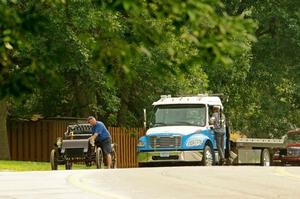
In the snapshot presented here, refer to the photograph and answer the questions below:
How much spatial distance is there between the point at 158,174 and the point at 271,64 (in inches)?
1133

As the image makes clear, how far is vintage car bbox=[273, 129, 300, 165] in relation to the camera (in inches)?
1540

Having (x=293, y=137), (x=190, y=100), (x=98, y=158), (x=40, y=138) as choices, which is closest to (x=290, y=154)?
(x=293, y=137)

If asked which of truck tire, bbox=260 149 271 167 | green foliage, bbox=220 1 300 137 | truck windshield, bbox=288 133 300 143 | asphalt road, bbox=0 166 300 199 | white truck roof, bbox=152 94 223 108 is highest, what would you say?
green foliage, bbox=220 1 300 137

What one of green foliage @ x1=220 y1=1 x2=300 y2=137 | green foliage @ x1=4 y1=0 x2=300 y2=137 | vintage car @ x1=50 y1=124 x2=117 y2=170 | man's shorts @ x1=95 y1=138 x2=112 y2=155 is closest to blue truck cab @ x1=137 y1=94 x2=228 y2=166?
green foliage @ x1=4 y1=0 x2=300 y2=137

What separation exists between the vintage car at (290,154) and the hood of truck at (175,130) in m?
8.56

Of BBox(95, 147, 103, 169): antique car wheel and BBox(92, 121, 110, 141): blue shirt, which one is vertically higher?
BBox(92, 121, 110, 141): blue shirt

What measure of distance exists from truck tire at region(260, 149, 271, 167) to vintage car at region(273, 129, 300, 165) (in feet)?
1.15

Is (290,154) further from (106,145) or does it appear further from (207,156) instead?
(106,145)

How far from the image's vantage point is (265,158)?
39.1 metres

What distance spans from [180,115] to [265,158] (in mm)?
8062

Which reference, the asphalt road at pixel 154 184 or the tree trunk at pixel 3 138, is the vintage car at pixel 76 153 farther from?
the tree trunk at pixel 3 138

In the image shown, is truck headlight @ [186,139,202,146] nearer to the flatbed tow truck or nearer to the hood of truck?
the flatbed tow truck

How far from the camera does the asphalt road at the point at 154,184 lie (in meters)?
16.5

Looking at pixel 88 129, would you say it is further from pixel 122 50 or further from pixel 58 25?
pixel 122 50
